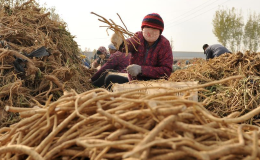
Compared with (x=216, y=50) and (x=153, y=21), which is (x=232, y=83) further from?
(x=216, y=50)

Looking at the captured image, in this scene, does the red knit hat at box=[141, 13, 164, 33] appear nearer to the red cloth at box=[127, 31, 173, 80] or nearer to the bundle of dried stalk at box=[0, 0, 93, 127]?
the red cloth at box=[127, 31, 173, 80]

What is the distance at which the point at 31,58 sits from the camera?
126 inches

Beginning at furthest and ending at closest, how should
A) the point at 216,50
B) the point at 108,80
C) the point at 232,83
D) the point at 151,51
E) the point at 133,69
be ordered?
the point at 216,50
the point at 108,80
the point at 232,83
the point at 151,51
the point at 133,69

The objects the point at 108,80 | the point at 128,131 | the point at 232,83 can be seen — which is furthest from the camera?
the point at 108,80

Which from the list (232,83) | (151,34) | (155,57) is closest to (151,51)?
(155,57)

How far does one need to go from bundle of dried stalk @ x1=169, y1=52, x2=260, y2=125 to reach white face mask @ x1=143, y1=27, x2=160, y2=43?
2.90ft

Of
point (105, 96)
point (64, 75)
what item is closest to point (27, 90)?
point (64, 75)

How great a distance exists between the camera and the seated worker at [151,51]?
3295 millimetres

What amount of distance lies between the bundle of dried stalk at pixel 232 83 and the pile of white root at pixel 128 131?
4.09 feet

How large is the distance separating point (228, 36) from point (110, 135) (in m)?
32.9

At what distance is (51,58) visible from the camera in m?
3.53

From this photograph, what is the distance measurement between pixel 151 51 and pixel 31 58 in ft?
Answer: 4.43

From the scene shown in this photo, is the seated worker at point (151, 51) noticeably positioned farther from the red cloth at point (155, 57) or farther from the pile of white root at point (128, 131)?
the pile of white root at point (128, 131)

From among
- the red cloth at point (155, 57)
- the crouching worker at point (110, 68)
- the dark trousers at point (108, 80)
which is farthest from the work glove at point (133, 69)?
the crouching worker at point (110, 68)
